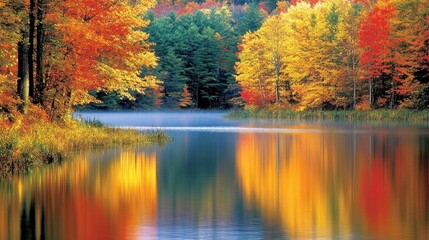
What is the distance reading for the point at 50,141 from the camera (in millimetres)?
30172

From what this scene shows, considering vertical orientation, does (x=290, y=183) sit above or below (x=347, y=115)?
below

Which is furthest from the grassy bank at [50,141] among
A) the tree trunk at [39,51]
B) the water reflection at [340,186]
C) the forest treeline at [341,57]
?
the forest treeline at [341,57]

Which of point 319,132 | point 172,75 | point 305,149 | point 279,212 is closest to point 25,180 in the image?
point 279,212

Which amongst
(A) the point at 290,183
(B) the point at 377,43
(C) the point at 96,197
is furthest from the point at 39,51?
(B) the point at 377,43

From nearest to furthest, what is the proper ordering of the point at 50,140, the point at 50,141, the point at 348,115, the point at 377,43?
the point at 50,141, the point at 50,140, the point at 377,43, the point at 348,115

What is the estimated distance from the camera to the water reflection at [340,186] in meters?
16.0

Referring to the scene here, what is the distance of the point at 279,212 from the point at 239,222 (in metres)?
1.69

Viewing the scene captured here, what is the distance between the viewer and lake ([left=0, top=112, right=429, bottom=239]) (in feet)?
50.6

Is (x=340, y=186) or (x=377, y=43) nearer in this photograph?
(x=340, y=186)

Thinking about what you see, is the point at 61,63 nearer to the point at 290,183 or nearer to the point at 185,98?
the point at 290,183

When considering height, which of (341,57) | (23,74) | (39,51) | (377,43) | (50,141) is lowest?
(50,141)

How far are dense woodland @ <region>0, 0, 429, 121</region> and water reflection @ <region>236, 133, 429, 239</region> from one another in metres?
8.49

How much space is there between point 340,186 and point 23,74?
1674 cm

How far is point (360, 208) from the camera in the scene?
1852cm
